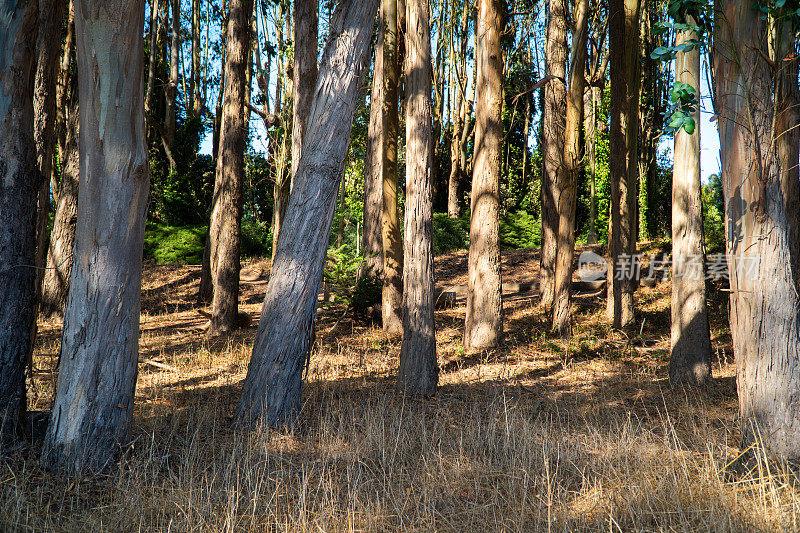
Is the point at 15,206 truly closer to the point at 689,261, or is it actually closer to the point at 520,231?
the point at 689,261

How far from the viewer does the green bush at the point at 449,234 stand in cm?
2094

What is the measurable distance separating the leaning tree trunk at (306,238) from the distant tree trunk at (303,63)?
3.56 meters

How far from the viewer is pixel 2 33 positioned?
4.47 metres

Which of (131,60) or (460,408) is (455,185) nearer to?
(460,408)

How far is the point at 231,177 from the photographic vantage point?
1030 cm

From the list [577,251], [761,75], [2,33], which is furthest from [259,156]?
[761,75]

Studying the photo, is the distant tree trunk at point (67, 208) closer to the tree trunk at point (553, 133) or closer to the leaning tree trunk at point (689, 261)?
the tree trunk at point (553, 133)

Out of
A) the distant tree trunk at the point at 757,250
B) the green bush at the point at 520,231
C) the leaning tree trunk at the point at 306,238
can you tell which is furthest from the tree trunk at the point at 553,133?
the green bush at the point at 520,231

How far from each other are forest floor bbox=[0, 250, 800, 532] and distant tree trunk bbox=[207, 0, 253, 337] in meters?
2.01

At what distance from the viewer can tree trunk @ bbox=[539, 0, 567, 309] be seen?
10.8 m

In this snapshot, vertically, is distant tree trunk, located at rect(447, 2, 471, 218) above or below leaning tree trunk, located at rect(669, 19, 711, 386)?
above

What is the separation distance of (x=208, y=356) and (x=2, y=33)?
507cm

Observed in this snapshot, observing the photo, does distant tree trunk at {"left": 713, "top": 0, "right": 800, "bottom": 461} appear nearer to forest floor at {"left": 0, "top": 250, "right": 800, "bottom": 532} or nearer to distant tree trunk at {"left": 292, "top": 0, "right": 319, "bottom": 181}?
forest floor at {"left": 0, "top": 250, "right": 800, "bottom": 532}

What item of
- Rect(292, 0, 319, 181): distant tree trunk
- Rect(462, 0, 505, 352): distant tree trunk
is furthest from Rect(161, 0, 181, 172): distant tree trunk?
Rect(462, 0, 505, 352): distant tree trunk
